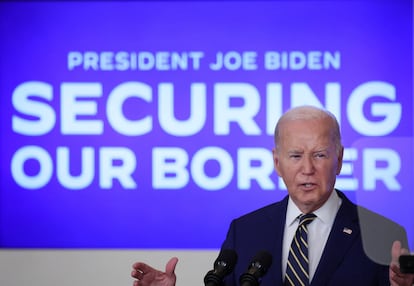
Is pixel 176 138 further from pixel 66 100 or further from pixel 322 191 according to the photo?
pixel 322 191

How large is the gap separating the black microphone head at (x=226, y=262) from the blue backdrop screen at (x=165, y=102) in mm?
2399

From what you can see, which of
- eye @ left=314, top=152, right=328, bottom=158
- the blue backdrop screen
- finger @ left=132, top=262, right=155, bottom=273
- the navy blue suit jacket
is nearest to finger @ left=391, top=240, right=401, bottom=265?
the navy blue suit jacket

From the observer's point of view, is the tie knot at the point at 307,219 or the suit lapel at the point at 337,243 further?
the tie knot at the point at 307,219

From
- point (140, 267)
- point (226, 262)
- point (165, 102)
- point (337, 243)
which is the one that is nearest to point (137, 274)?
point (140, 267)

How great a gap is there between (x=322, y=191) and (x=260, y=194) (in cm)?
192

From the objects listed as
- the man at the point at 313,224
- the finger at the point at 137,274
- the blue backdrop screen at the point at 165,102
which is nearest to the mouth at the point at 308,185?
the man at the point at 313,224

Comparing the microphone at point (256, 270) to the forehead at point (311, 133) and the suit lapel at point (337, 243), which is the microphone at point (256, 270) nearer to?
the suit lapel at point (337, 243)

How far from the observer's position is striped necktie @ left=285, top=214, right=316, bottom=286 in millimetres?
2738

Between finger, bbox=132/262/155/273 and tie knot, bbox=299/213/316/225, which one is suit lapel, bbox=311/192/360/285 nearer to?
tie knot, bbox=299/213/316/225

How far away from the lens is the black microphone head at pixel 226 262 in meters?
Answer: 2.21

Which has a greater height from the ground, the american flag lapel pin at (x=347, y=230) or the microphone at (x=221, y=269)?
the american flag lapel pin at (x=347, y=230)

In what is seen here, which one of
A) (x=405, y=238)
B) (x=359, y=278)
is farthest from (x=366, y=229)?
(x=359, y=278)

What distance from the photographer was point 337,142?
9.14 ft

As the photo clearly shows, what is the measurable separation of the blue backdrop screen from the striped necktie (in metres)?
1.89
